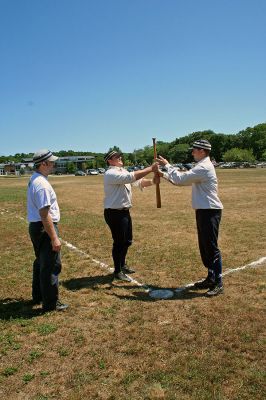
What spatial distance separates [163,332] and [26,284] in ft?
10.1

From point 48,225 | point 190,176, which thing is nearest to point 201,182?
point 190,176

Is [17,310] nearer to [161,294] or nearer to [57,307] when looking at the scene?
[57,307]

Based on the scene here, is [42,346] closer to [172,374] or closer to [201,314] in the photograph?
[172,374]

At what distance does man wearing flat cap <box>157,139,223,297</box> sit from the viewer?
19.1 ft

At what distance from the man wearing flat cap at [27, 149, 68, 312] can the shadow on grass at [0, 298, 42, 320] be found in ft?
0.71

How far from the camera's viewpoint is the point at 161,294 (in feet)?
19.6

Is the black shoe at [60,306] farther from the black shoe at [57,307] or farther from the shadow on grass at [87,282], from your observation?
the shadow on grass at [87,282]

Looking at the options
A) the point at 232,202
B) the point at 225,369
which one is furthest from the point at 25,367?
the point at 232,202

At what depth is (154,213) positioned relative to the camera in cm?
1495

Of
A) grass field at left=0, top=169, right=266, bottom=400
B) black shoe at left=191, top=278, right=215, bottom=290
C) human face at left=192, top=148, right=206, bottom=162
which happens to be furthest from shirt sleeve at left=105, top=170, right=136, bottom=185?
black shoe at left=191, top=278, right=215, bottom=290

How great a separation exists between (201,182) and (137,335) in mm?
2565

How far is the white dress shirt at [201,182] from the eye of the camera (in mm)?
5809

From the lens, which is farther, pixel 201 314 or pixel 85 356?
pixel 201 314

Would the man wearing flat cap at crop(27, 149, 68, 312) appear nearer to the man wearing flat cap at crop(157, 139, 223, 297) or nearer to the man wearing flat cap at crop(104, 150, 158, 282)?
the man wearing flat cap at crop(104, 150, 158, 282)
